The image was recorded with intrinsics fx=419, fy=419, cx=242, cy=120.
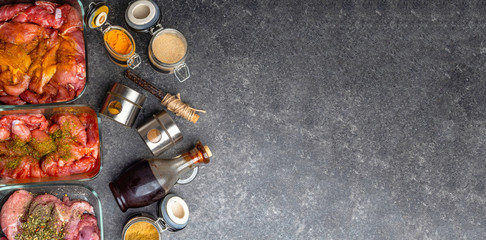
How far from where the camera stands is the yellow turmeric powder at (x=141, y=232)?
2076 mm

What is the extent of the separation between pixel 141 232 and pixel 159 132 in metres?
0.50

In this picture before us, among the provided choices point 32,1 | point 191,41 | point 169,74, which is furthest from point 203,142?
point 32,1

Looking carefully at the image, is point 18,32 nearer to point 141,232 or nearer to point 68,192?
point 68,192

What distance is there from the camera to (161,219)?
2082 millimetres

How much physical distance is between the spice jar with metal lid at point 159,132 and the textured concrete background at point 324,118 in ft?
0.40

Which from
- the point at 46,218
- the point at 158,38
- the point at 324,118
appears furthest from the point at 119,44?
the point at 324,118

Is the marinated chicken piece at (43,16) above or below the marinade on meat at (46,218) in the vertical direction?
above

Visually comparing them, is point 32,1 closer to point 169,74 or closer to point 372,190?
point 169,74

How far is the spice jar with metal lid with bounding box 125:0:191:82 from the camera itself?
6.84 ft

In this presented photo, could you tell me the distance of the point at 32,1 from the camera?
6.75 feet

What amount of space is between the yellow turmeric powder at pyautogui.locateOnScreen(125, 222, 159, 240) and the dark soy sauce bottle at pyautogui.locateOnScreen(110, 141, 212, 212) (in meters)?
0.11

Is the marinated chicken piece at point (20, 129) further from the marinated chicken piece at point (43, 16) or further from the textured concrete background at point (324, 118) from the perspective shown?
the marinated chicken piece at point (43, 16)

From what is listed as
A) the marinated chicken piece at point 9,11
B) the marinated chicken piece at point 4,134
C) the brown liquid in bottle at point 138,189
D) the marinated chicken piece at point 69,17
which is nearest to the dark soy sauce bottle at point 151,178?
the brown liquid in bottle at point 138,189

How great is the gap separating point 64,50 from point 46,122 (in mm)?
354
